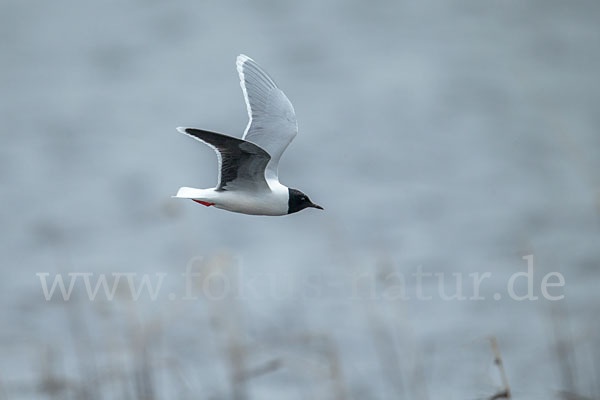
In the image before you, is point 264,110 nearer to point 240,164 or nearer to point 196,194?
point 240,164

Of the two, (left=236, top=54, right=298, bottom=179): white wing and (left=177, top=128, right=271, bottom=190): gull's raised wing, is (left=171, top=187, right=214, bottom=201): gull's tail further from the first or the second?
(left=236, top=54, right=298, bottom=179): white wing

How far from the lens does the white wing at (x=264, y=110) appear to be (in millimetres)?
3010

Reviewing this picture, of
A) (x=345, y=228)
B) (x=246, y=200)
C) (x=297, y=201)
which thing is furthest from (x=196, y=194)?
(x=345, y=228)

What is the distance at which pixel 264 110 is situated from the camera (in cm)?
316

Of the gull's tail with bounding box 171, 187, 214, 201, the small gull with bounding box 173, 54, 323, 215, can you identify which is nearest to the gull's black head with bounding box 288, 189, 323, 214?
the small gull with bounding box 173, 54, 323, 215

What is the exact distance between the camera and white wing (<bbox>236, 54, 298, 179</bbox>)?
3010mm

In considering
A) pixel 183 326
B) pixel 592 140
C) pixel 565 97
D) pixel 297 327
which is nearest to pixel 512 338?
pixel 297 327

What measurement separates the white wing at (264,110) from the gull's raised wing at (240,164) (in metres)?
0.45

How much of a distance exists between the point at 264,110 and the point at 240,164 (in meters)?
0.75

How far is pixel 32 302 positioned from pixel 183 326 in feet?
7.74

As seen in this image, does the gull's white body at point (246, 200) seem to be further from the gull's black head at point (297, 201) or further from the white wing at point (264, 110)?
the white wing at point (264, 110)

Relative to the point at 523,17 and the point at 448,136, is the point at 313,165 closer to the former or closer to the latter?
the point at 448,136

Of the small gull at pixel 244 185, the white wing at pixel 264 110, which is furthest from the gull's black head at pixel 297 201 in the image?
the white wing at pixel 264 110

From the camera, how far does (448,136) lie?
508 inches
